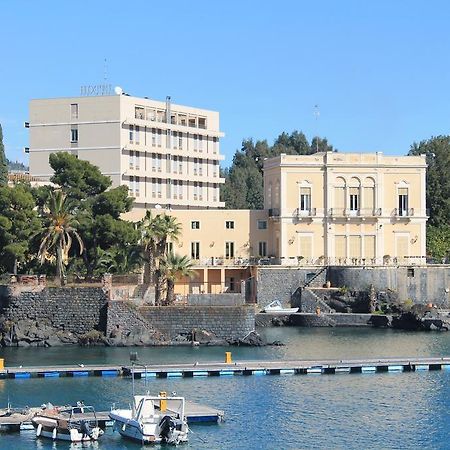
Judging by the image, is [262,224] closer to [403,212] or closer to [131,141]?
[403,212]

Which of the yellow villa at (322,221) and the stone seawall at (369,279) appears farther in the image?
the yellow villa at (322,221)

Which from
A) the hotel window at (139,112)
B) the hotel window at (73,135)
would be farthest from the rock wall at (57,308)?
the hotel window at (139,112)

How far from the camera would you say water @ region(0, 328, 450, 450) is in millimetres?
48625

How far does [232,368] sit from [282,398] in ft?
24.7

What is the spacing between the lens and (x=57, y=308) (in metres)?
76.8

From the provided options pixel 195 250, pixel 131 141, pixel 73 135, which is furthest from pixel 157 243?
pixel 73 135

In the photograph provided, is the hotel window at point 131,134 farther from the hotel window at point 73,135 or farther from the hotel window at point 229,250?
the hotel window at point 229,250

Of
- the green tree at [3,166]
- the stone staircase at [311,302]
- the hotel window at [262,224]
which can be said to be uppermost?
the green tree at [3,166]

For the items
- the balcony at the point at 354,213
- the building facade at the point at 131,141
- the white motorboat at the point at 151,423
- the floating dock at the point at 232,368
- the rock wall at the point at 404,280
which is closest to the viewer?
the white motorboat at the point at 151,423

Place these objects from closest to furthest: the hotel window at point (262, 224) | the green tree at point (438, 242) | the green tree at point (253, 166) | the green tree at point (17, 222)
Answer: the green tree at point (17, 222) < the hotel window at point (262, 224) < the green tree at point (438, 242) < the green tree at point (253, 166)

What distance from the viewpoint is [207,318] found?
76812 millimetres

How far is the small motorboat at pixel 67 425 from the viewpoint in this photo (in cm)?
4850

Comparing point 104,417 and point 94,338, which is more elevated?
point 94,338

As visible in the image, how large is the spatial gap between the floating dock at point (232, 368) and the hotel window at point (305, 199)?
108 ft
